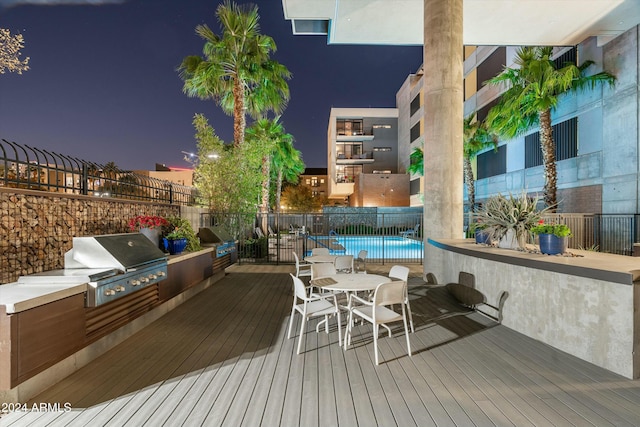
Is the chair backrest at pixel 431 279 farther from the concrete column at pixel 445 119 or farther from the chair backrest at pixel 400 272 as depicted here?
the chair backrest at pixel 400 272

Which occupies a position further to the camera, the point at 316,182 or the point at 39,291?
the point at 316,182

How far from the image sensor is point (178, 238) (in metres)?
5.78

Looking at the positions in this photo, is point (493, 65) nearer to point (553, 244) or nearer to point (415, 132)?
point (415, 132)

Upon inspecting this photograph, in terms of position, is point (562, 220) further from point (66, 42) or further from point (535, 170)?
point (66, 42)

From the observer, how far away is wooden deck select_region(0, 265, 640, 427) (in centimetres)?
234

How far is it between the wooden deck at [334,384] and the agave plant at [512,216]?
148cm

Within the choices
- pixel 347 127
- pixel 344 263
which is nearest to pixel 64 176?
pixel 344 263

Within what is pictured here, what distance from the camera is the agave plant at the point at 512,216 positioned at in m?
4.62

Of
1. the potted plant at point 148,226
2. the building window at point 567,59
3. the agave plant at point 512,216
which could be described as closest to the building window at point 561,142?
the building window at point 567,59

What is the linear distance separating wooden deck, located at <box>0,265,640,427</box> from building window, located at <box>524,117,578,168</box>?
→ 37.1ft

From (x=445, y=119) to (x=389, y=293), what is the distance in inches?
202

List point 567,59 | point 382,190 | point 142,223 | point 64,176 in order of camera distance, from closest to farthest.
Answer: point 64,176
point 142,223
point 567,59
point 382,190

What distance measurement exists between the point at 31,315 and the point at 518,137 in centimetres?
1798

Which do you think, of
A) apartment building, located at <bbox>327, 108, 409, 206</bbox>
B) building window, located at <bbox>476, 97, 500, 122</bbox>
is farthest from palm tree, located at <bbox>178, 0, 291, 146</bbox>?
apartment building, located at <bbox>327, 108, 409, 206</bbox>
